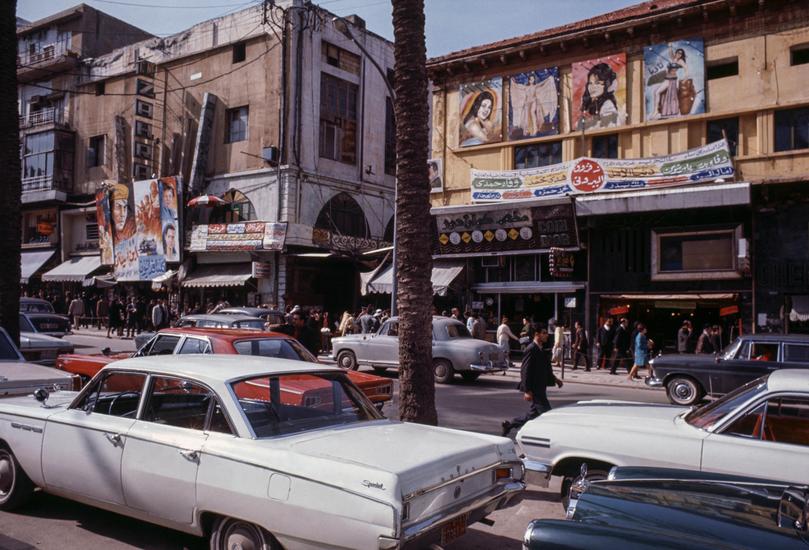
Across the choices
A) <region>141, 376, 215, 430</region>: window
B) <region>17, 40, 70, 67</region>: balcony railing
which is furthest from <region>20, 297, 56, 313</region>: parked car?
<region>17, 40, 70, 67</region>: balcony railing

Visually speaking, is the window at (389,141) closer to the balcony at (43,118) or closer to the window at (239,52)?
the window at (239,52)

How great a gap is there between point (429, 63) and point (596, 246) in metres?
9.72

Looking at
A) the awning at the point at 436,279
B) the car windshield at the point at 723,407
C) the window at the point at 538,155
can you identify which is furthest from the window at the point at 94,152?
the car windshield at the point at 723,407

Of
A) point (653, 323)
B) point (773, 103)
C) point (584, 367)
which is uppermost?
point (773, 103)

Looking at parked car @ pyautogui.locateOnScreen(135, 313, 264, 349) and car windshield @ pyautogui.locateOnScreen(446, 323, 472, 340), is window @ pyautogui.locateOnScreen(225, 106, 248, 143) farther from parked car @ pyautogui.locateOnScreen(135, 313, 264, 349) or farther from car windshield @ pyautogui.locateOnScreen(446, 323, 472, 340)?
parked car @ pyautogui.locateOnScreen(135, 313, 264, 349)

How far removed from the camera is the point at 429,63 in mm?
25219

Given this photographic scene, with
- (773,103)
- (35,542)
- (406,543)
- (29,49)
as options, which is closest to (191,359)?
(35,542)

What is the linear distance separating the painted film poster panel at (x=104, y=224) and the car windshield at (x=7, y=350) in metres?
28.8

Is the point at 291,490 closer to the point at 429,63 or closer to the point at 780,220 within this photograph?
the point at 780,220

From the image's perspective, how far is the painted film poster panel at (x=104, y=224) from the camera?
36.0 metres

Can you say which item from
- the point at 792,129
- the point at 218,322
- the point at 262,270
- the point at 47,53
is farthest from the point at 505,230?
the point at 47,53

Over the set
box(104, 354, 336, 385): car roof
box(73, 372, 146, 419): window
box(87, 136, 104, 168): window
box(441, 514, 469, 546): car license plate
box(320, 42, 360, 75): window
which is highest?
box(320, 42, 360, 75): window

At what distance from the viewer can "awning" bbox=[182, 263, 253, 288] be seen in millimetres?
30672

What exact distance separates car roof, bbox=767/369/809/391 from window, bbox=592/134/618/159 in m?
17.4
